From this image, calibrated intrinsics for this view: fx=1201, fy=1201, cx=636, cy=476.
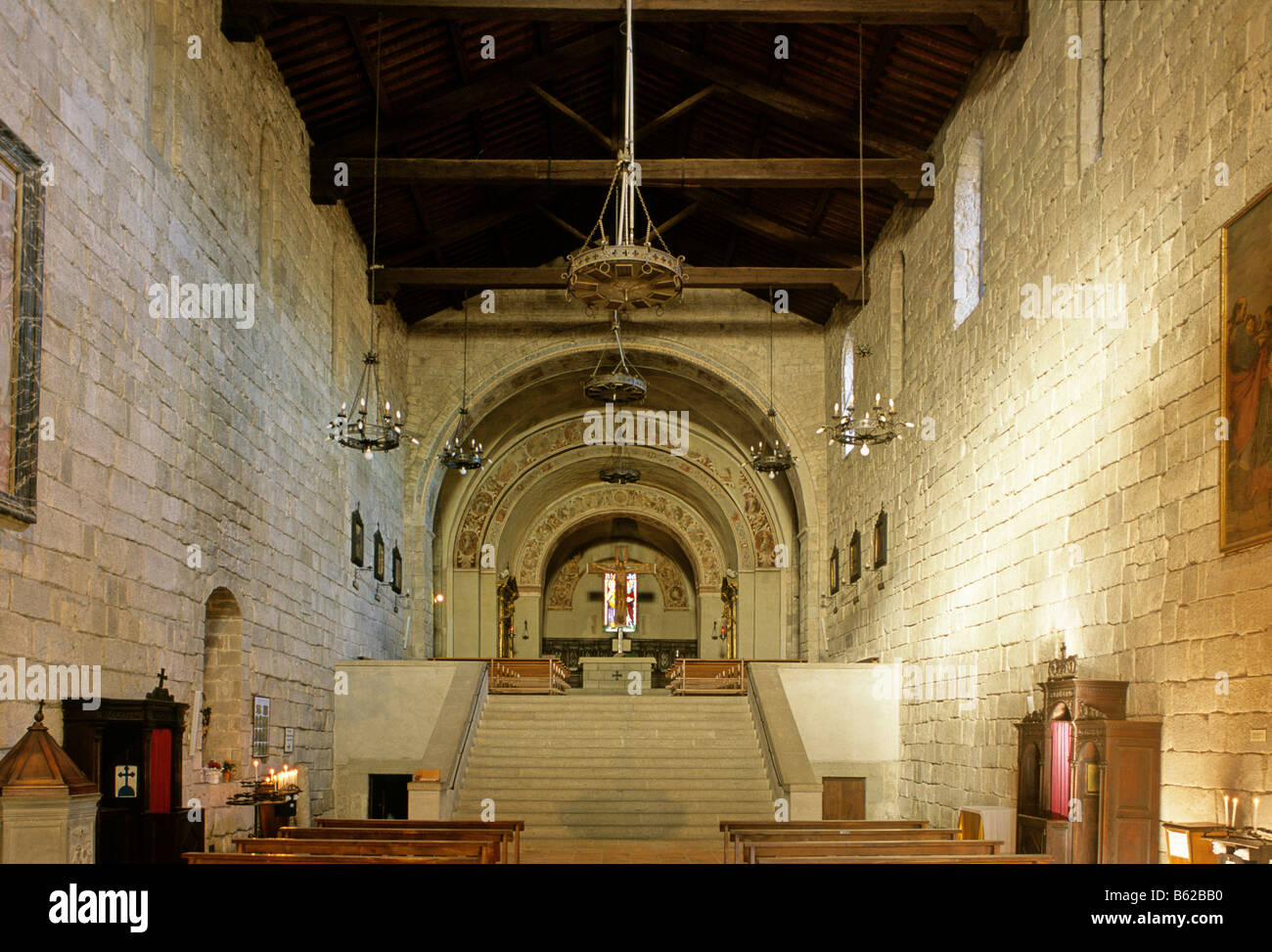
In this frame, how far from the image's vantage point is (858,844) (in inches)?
309

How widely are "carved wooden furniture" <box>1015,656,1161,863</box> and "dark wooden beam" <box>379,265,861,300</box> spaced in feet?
32.4

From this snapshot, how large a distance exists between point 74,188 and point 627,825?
909 cm

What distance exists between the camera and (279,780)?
12000mm

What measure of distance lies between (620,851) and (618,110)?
30.9 feet

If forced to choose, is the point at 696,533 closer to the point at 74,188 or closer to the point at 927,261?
the point at 927,261

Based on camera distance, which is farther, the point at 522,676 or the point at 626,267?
the point at 522,676

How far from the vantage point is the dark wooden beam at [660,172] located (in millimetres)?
14656

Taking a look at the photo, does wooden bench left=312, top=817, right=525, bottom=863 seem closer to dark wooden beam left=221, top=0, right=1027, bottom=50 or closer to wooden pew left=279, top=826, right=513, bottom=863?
wooden pew left=279, top=826, right=513, bottom=863

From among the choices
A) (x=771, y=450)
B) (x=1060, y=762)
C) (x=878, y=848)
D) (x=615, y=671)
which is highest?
(x=771, y=450)

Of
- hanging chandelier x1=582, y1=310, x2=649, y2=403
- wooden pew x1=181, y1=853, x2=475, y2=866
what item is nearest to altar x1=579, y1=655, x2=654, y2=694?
hanging chandelier x1=582, y1=310, x2=649, y2=403

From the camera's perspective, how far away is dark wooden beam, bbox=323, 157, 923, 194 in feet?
48.1

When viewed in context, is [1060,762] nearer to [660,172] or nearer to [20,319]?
[20,319]
